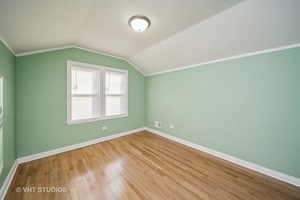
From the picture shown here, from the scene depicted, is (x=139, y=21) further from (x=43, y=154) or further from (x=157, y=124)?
Answer: (x=43, y=154)

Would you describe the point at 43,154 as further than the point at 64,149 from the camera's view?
No

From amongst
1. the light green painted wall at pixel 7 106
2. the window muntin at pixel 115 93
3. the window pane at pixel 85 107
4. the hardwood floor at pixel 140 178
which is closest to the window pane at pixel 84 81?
the window pane at pixel 85 107

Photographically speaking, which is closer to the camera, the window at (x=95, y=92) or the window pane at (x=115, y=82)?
the window at (x=95, y=92)

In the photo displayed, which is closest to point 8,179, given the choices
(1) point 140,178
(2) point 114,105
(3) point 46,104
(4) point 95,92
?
(3) point 46,104

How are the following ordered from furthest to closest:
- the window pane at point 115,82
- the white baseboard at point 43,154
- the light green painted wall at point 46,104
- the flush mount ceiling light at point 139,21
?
the window pane at point 115,82 < the light green painted wall at point 46,104 < the flush mount ceiling light at point 139,21 < the white baseboard at point 43,154

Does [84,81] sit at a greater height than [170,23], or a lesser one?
lesser

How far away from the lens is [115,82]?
401 cm

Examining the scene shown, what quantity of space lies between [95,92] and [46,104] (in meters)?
1.13

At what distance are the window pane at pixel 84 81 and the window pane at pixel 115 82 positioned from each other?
0.34 m

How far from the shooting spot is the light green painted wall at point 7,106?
1.80 m

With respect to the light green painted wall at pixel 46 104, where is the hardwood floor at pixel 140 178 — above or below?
below

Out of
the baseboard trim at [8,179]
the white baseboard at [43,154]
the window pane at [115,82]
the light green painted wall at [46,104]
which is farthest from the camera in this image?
the window pane at [115,82]

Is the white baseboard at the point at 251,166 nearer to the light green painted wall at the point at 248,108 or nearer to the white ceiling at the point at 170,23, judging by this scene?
the light green painted wall at the point at 248,108

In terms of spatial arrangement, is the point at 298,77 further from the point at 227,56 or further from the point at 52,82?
the point at 52,82
